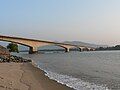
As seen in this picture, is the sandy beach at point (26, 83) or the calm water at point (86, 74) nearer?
the sandy beach at point (26, 83)

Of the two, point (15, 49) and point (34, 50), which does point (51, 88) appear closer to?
point (34, 50)

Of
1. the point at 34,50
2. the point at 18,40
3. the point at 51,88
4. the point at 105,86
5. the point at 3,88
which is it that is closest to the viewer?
the point at 3,88

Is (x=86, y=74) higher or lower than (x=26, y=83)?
lower

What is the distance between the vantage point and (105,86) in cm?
2017

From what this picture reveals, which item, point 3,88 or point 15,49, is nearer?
point 3,88

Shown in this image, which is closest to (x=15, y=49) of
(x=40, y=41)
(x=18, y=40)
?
(x=40, y=41)

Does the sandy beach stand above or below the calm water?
above

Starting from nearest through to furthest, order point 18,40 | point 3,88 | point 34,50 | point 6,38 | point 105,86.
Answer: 1. point 3,88
2. point 105,86
3. point 6,38
4. point 18,40
5. point 34,50

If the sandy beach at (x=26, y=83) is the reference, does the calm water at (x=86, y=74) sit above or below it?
below

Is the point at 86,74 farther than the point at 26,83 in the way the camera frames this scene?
Yes

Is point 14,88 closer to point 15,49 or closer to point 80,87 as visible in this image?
point 80,87

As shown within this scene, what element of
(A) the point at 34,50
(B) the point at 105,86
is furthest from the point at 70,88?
(A) the point at 34,50

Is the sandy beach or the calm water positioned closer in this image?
the sandy beach

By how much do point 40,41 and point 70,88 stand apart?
102 m
